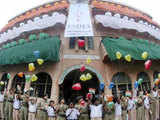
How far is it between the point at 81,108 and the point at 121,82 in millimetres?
4360

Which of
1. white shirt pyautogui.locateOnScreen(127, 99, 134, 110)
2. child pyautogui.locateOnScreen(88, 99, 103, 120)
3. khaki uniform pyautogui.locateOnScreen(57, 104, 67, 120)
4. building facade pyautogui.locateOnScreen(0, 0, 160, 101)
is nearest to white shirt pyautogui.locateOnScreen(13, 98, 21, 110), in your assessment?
khaki uniform pyautogui.locateOnScreen(57, 104, 67, 120)

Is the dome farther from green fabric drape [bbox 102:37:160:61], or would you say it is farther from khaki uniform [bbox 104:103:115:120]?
khaki uniform [bbox 104:103:115:120]

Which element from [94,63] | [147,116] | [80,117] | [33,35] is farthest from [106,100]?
[33,35]

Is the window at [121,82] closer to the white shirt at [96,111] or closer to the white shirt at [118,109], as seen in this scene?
the white shirt at [118,109]

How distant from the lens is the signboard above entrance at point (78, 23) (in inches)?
346

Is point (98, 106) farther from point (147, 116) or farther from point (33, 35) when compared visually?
point (33, 35)

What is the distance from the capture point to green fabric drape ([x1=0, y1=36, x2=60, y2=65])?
32.5 ft

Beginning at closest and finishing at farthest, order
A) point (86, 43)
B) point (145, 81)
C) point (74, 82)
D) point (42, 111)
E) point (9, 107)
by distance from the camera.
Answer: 1. point (42, 111)
2. point (9, 107)
3. point (86, 43)
4. point (145, 81)
5. point (74, 82)

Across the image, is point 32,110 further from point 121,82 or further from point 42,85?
point 121,82

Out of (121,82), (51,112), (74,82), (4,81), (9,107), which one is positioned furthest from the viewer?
(4,81)

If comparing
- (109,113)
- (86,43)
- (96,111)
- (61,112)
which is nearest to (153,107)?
(109,113)

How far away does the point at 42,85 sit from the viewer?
1098cm

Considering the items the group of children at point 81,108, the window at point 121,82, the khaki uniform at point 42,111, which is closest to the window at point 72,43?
the window at point 121,82

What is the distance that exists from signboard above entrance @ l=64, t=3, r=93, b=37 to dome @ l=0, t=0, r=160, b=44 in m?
1.36
